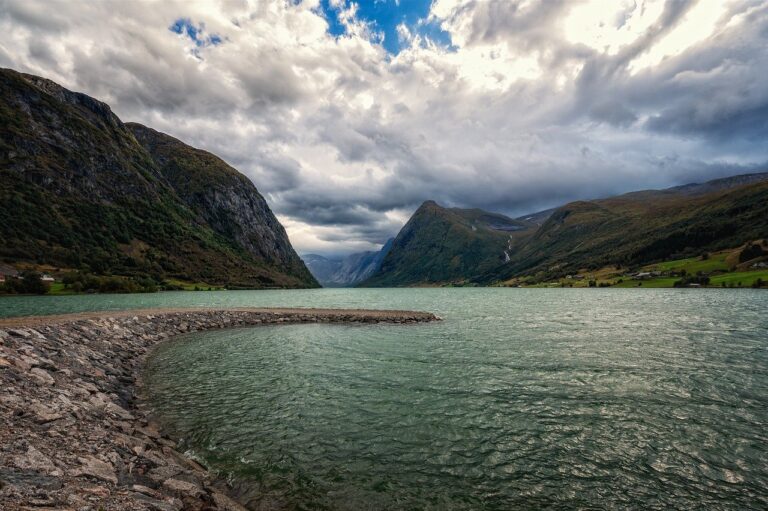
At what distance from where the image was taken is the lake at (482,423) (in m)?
12.5

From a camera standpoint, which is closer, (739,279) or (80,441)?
(80,441)

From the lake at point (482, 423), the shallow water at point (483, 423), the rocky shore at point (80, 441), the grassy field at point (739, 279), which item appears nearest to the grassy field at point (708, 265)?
the grassy field at point (739, 279)

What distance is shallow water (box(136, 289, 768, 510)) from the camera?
41.0 ft

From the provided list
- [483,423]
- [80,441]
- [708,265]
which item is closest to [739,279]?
Answer: [708,265]

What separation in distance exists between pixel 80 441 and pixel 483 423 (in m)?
17.1

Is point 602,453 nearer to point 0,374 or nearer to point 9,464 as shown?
point 9,464

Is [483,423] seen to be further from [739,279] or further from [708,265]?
[708,265]

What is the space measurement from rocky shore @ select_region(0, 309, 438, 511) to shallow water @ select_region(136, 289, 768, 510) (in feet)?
4.98

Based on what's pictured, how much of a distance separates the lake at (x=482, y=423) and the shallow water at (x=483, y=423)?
0.29 ft

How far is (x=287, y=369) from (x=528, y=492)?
22.2m

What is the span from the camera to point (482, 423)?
709 inches

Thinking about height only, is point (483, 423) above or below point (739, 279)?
below

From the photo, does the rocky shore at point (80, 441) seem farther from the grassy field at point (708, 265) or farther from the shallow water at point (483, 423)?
the grassy field at point (708, 265)

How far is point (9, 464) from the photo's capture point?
9.76m
